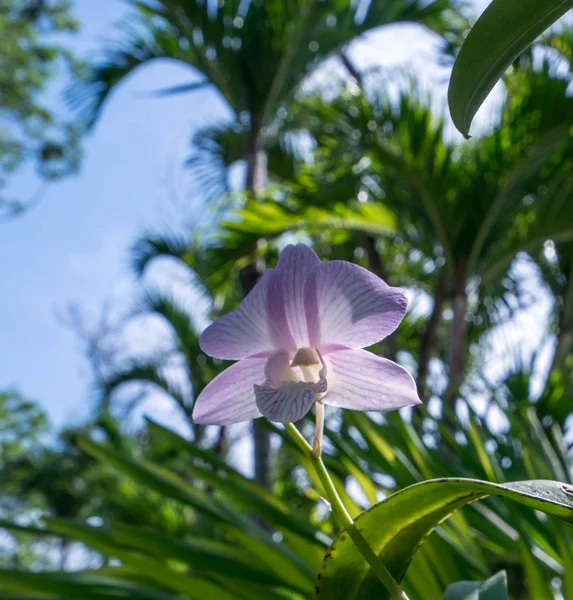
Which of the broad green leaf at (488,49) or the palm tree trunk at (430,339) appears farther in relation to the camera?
the palm tree trunk at (430,339)

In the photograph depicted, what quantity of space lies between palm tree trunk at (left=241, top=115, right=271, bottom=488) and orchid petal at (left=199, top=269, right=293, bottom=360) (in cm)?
255

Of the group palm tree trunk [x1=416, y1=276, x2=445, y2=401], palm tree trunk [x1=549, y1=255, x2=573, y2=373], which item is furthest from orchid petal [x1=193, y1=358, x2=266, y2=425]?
palm tree trunk [x1=549, y1=255, x2=573, y2=373]

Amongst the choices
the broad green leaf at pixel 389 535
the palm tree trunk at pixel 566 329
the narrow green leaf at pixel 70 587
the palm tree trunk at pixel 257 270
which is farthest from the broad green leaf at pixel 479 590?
the palm tree trunk at pixel 566 329

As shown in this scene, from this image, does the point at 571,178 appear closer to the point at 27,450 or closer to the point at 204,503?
the point at 204,503

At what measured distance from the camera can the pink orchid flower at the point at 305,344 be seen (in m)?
0.24

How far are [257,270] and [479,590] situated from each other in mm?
2678

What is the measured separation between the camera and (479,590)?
0.25 meters

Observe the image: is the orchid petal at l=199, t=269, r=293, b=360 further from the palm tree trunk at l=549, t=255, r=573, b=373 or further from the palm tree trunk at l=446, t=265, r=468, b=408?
the palm tree trunk at l=549, t=255, r=573, b=373

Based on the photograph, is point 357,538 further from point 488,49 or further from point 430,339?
point 430,339

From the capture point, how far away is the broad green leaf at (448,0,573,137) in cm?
20

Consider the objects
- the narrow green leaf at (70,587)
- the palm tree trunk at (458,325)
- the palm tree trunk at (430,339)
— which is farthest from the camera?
the palm tree trunk at (430,339)

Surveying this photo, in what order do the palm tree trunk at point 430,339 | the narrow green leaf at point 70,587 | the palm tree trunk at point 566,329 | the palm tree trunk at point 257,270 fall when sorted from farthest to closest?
the palm tree trunk at point 566,329, the palm tree trunk at point 430,339, the palm tree trunk at point 257,270, the narrow green leaf at point 70,587

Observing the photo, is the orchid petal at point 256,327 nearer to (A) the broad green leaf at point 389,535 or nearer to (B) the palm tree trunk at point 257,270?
(A) the broad green leaf at point 389,535

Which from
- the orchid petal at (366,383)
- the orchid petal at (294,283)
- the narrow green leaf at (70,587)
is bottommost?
the narrow green leaf at (70,587)
